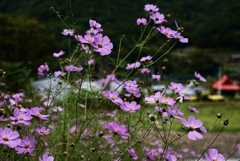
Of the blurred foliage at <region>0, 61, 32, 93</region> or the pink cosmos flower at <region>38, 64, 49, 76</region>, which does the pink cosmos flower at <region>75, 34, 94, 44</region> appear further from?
the pink cosmos flower at <region>38, 64, 49, 76</region>

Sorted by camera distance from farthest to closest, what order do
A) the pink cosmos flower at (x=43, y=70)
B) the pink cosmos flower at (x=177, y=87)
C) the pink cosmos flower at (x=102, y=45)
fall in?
the pink cosmos flower at (x=43, y=70) < the pink cosmos flower at (x=177, y=87) < the pink cosmos flower at (x=102, y=45)

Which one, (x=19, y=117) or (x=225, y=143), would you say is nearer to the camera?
(x=19, y=117)

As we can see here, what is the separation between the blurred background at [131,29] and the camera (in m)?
19.4

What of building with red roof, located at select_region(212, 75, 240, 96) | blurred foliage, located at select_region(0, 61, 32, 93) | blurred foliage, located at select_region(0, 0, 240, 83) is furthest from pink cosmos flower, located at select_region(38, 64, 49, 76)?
building with red roof, located at select_region(212, 75, 240, 96)

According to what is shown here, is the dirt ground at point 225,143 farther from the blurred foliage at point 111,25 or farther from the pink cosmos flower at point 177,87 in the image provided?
the blurred foliage at point 111,25

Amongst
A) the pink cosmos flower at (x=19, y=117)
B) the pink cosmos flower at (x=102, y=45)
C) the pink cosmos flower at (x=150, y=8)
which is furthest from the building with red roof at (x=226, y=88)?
the pink cosmos flower at (x=19, y=117)

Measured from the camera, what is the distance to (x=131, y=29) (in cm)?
2128

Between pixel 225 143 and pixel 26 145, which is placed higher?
pixel 26 145

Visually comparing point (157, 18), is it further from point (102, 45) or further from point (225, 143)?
point (225, 143)

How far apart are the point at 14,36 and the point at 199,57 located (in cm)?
2084

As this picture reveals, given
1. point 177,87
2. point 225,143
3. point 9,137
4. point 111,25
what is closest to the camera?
Result: point 9,137

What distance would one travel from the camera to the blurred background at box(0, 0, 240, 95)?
19.4 meters

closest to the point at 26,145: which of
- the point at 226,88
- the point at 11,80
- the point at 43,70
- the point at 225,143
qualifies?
the point at 43,70

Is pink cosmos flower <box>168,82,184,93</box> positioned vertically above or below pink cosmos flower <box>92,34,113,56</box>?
below
